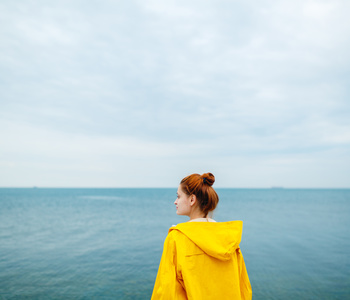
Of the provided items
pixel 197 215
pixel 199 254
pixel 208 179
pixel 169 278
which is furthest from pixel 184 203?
pixel 169 278

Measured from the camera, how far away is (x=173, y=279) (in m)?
1.91

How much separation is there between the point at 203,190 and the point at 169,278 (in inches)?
27.4

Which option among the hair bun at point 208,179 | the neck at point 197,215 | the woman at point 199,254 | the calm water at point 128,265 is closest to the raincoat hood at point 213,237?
the woman at point 199,254

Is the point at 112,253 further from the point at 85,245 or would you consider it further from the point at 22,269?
the point at 22,269

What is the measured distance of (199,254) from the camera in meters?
1.95

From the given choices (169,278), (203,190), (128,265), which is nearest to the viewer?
(169,278)

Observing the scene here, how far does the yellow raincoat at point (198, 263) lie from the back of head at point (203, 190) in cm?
15

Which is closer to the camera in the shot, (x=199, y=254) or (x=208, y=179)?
(x=199, y=254)

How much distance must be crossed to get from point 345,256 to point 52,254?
630 inches

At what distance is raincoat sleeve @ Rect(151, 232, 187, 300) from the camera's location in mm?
1892

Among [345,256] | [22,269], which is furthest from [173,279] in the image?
[345,256]

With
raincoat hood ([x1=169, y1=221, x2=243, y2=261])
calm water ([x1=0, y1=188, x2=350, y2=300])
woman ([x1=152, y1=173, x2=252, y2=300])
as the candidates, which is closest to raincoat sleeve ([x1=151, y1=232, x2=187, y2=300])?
woman ([x1=152, y1=173, x2=252, y2=300])

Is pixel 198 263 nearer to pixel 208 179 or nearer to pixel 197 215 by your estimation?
pixel 197 215

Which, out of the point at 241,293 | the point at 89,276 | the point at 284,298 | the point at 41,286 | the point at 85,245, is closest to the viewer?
the point at 241,293
